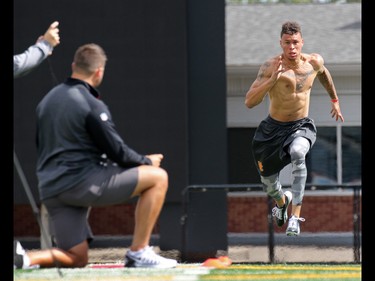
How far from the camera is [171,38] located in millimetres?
21594

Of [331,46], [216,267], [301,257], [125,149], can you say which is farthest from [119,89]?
[125,149]

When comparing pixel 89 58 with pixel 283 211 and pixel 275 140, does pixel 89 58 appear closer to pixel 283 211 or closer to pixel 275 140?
pixel 275 140

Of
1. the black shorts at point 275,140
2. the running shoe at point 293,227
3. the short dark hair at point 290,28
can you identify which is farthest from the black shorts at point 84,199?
the short dark hair at point 290,28

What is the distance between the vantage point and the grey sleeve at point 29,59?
7402 millimetres

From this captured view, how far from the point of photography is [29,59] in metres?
7.46

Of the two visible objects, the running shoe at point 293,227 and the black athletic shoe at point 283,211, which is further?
the black athletic shoe at point 283,211

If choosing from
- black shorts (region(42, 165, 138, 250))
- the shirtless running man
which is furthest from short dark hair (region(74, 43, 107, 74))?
the shirtless running man

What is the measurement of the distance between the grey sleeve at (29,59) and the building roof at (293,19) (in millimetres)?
18932

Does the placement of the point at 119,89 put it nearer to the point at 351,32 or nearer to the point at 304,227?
the point at 304,227

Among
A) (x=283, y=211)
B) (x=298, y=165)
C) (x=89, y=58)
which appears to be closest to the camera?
(x=298, y=165)

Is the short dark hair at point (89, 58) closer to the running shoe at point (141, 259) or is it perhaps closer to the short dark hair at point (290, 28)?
the short dark hair at point (290, 28)

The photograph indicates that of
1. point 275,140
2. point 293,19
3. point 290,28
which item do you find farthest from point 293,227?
point 293,19

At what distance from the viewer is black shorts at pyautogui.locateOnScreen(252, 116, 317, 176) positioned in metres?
7.18

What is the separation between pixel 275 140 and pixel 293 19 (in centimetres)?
2053
